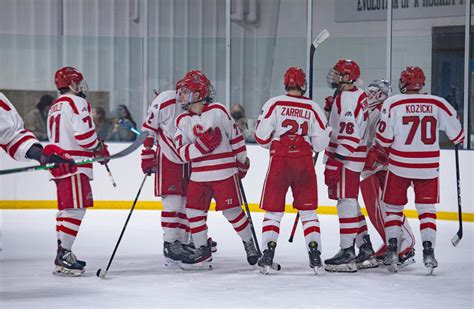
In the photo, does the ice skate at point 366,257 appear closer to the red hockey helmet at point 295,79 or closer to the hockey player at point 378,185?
the hockey player at point 378,185

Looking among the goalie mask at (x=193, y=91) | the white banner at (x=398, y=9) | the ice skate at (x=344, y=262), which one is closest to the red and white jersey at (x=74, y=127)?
the goalie mask at (x=193, y=91)

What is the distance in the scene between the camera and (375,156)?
560 cm

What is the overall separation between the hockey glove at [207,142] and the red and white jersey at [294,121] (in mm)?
243

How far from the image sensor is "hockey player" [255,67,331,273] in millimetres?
5379

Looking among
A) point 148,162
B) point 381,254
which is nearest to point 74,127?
point 148,162

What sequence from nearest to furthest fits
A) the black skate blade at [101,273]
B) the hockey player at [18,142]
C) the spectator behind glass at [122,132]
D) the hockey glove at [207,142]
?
the hockey player at [18,142] < the black skate blade at [101,273] < the hockey glove at [207,142] < the spectator behind glass at [122,132]

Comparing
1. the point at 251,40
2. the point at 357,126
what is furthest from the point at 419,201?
the point at 251,40

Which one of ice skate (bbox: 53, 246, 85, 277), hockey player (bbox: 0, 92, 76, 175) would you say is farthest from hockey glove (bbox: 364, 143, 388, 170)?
hockey player (bbox: 0, 92, 76, 175)

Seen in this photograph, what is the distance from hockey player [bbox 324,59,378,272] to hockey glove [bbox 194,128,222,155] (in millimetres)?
636

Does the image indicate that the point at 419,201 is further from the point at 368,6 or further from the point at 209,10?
the point at 209,10

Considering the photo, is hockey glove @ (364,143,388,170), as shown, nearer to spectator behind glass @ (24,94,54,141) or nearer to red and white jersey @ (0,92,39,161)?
red and white jersey @ (0,92,39,161)

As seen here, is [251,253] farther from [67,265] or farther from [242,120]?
[242,120]

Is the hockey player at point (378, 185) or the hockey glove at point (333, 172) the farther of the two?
the hockey player at point (378, 185)

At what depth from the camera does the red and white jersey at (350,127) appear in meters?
5.50
